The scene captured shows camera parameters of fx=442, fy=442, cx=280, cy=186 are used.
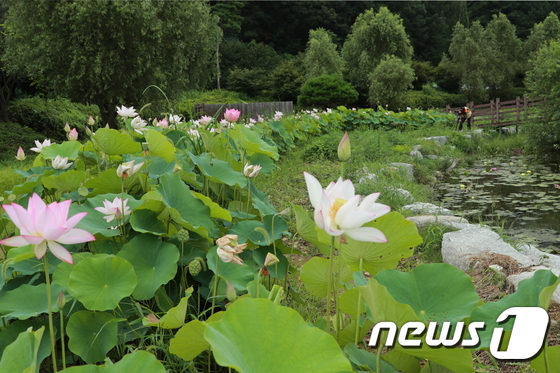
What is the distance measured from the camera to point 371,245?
0.82m

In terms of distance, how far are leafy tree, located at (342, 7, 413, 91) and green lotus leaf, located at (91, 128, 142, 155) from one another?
15.8 meters

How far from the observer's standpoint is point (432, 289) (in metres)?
0.74

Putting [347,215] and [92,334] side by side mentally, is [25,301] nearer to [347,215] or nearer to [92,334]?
[92,334]

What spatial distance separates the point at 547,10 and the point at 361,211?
35129mm

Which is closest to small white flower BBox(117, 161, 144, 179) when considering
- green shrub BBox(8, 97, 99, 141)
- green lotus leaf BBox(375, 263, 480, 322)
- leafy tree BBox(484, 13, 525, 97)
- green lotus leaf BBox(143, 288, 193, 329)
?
green lotus leaf BBox(143, 288, 193, 329)

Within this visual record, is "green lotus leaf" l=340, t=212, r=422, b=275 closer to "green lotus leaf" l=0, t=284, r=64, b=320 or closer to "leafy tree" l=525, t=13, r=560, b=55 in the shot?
"green lotus leaf" l=0, t=284, r=64, b=320

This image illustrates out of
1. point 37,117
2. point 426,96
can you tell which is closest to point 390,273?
point 37,117

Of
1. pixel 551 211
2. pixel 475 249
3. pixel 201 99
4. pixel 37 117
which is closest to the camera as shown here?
pixel 475 249

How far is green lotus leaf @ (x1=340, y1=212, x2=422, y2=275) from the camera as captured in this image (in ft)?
2.74

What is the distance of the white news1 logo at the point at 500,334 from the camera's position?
1.87 ft

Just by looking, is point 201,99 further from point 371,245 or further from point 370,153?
point 371,245

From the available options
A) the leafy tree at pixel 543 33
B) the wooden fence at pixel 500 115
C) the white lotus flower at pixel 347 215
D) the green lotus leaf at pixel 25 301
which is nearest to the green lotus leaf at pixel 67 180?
the green lotus leaf at pixel 25 301

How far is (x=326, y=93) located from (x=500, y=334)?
13.9 m

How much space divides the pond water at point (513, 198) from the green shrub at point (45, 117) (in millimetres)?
7582
